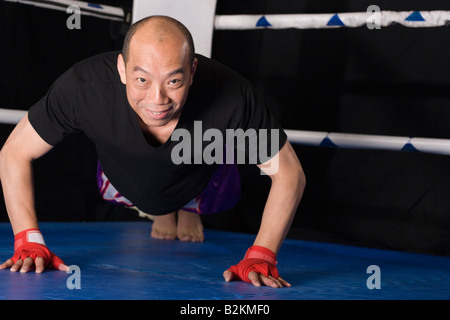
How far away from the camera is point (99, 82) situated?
1432mm

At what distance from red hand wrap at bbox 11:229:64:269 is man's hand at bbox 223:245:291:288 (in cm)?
37

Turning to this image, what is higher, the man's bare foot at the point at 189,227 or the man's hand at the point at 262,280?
the man's bare foot at the point at 189,227

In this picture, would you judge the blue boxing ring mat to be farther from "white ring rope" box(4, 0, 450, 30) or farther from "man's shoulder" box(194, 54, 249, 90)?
"white ring rope" box(4, 0, 450, 30)

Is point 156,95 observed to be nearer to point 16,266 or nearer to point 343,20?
point 16,266

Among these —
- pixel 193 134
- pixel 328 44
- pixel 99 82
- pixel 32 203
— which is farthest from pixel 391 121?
pixel 32 203

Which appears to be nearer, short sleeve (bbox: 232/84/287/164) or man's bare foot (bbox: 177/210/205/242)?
short sleeve (bbox: 232/84/287/164)

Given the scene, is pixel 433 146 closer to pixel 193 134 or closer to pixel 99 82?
pixel 193 134

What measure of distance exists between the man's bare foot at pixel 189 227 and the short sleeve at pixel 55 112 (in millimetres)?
726

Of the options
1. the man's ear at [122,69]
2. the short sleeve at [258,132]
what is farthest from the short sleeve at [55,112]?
the short sleeve at [258,132]

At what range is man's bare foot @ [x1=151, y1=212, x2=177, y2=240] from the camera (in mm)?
2064

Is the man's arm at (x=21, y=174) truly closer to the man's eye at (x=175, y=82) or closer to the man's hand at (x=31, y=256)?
the man's hand at (x=31, y=256)

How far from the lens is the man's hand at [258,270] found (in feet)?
4.18

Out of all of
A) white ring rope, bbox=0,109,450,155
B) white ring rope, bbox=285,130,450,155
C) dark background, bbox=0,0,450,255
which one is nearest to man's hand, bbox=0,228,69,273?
white ring rope, bbox=0,109,450,155

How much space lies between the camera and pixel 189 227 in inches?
82.0
